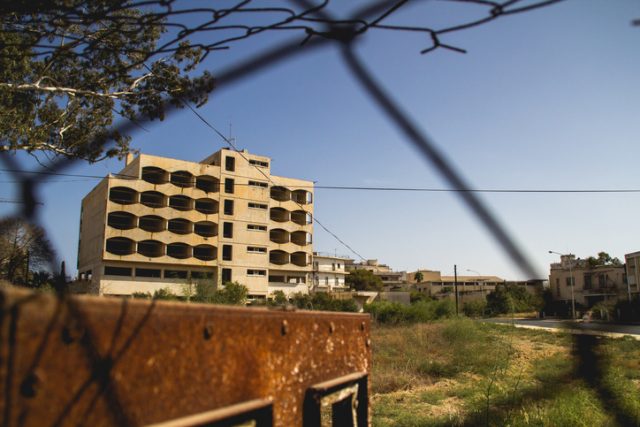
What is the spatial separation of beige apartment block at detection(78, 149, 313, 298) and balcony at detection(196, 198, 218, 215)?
0.35 ft

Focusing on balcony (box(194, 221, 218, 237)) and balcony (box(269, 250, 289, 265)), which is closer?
balcony (box(194, 221, 218, 237))

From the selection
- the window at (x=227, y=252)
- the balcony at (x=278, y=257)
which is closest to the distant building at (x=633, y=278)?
the window at (x=227, y=252)

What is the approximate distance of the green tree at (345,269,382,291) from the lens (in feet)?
262

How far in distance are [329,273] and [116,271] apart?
3764 cm

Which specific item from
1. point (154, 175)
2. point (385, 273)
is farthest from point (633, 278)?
point (385, 273)

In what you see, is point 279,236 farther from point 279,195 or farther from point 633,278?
point 633,278

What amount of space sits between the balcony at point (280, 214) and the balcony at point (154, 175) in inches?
551

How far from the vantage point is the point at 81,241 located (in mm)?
52344

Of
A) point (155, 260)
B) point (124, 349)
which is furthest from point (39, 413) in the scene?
point (155, 260)

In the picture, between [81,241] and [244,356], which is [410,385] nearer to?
[244,356]

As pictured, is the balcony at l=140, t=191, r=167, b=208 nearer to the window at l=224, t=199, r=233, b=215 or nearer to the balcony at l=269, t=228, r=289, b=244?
the window at l=224, t=199, r=233, b=215

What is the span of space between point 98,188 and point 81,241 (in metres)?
9.00

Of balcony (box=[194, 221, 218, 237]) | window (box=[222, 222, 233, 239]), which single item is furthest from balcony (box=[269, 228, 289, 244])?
balcony (box=[194, 221, 218, 237])

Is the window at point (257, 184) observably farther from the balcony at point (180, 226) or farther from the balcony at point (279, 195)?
the balcony at point (180, 226)
